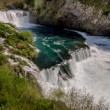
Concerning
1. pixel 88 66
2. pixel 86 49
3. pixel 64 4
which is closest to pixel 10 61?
pixel 88 66

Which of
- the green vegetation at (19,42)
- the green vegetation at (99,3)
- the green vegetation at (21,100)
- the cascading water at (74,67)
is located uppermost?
the green vegetation at (99,3)

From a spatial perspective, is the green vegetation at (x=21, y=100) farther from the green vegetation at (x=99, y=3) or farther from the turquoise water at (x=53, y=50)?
the green vegetation at (x=99, y=3)

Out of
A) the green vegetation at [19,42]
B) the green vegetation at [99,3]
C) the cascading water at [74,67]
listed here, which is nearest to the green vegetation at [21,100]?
the cascading water at [74,67]

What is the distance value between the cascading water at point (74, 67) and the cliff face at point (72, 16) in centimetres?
405

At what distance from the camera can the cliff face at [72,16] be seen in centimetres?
2181

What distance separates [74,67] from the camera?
13.5m

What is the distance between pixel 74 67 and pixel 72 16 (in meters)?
14.5

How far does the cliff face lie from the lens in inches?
859

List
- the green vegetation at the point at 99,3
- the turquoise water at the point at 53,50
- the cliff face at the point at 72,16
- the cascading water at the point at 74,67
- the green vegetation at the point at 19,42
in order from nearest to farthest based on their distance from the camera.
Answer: the cascading water at the point at 74,67 < the green vegetation at the point at 19,42 < the turquoise water at the point at 53,50 < the cliff face at the point at 72,16 < the green vegetation at the point at 99,3

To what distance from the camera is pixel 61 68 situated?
485 inches

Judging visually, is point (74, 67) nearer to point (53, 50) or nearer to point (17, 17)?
point (53, 50)

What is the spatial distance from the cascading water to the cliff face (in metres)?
4.05

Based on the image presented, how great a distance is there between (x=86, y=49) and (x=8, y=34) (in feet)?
33.8

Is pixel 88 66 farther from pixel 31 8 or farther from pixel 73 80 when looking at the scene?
pixel 31 8
